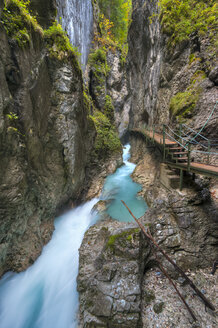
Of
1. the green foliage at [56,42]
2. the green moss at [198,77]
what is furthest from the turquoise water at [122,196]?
the green foliage at [56,42]

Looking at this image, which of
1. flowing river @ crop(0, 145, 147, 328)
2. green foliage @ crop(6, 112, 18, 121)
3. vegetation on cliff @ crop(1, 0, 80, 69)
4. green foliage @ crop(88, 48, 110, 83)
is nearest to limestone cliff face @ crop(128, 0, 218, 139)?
green foliage @ crop(88, 48, 110, 83)

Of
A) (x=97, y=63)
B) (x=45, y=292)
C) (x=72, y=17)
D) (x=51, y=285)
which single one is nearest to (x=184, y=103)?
(x=72, y=17)

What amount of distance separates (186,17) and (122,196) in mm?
11621

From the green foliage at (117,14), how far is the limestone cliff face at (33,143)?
74.1ft

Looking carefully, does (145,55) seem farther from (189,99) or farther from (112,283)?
(112,283)

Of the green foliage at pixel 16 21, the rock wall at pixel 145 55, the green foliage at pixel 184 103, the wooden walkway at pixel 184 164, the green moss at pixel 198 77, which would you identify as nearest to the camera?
the green foliage at pixel 16 21

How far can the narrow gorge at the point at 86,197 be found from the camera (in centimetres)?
416

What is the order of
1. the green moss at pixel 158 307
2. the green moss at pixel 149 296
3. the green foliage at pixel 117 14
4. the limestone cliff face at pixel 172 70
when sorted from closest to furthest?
the green moss at pixel 158 307 < the green moss at pixel 149 296 < the limestone cliff face at pixel 172 70 < the green foliage at pixel 117 14

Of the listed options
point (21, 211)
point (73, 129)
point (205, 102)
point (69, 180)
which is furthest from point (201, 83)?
point (21, 211)

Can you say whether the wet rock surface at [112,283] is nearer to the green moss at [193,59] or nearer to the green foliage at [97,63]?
the green moss at [193,59]

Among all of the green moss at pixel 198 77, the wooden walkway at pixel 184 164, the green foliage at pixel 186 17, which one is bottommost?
the wooden walkway at pixel 184 164

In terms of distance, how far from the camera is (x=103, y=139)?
1338cm

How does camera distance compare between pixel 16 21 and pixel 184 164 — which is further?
pixel 184 164

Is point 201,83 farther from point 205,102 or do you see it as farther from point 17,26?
point 17,26
